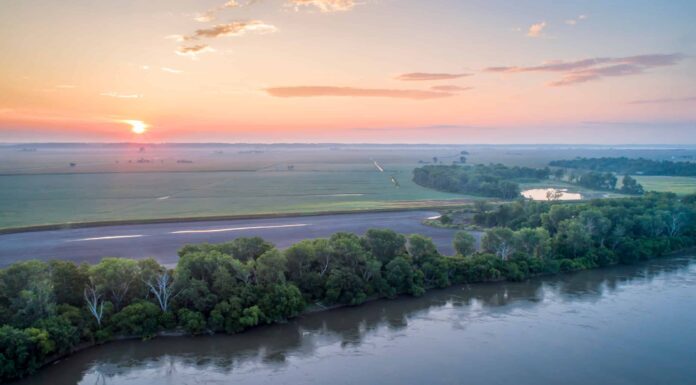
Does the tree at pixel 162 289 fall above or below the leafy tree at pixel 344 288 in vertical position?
above

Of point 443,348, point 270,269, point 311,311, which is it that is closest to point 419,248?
point 311,311

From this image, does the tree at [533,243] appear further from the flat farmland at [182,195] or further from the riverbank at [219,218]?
the flat farmland at [182,195]

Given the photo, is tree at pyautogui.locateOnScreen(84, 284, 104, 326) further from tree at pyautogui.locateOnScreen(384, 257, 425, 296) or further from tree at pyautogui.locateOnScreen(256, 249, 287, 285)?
tree at pyautogui.locateOnScreen(384, 257, 425, 296)

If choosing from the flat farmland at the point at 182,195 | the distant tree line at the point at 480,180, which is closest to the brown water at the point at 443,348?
the flat farmland at the point at 182,195

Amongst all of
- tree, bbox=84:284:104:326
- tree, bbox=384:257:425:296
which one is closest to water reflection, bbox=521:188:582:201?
tree, bbox=384:257:425:296

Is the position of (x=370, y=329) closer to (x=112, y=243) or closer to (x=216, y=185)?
(x=112, y=243)

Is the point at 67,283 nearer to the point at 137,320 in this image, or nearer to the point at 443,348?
the point at 137,320
